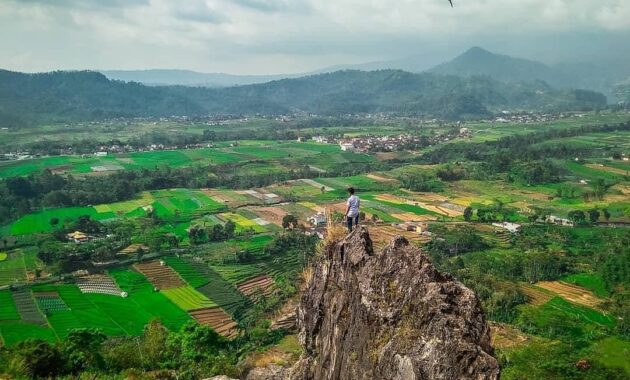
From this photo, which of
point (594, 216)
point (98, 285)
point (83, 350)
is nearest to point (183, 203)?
point (98, 285)

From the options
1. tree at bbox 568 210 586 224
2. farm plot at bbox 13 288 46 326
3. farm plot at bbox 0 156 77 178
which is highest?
farm plot at bbox 0 156 77 178

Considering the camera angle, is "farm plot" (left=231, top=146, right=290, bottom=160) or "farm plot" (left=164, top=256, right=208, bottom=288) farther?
"farm plot" (left=231, top=146, right=290, bottom=160)

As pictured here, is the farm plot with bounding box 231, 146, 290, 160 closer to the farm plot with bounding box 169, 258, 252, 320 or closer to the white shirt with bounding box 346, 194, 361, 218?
the farm plot with bounding box 169, 258, 252, 320

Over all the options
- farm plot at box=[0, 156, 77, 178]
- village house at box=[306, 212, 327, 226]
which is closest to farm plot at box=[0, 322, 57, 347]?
village house at box=[306, 212, 327, 226]

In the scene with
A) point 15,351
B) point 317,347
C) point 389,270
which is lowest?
point 15,351

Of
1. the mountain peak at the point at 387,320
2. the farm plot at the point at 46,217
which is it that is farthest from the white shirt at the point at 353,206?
the farm plot at the point at 46,217

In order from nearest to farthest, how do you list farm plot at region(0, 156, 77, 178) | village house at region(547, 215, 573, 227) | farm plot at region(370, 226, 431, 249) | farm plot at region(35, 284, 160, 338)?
1. farm plot at region(35, 284, 160, 338)
2. farm plot at region(370, 226, 431, 249)
3. village house at region(547, 215, 573, 227)
4. farm plot at region(0, 156, 77, 178)

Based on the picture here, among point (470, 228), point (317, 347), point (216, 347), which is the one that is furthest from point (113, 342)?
point (470, 228)

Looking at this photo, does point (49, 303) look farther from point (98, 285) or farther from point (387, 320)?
point (387, 320)

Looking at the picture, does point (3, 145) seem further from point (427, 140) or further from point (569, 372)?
point (569, 372)
